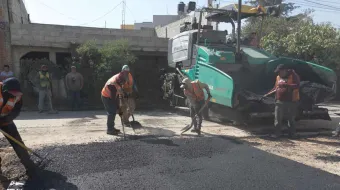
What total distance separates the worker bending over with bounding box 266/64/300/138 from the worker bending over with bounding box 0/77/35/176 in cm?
419

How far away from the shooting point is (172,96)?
27.0 ft

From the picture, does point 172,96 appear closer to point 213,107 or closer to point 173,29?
point 213,107

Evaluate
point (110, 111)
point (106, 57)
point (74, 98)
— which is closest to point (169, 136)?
point (110, 111)

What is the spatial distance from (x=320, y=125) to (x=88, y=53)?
6.94 m

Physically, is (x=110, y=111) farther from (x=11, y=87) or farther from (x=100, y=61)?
(x=100, y=61)

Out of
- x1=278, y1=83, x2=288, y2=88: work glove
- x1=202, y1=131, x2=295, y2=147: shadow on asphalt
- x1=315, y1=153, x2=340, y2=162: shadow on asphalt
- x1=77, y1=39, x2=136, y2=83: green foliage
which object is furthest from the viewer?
x1=77, y1=39, x2=136, y2=83: green foliage

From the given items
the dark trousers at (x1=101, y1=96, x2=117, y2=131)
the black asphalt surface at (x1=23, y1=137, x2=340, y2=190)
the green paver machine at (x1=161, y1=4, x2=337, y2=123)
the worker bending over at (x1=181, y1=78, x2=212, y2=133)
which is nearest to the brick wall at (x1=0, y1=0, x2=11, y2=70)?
the dark trousers at (x1=101, y1=96, x2=117, y2=131)

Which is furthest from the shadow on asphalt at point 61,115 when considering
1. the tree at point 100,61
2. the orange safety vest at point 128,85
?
the orange safety vest at point 128,85

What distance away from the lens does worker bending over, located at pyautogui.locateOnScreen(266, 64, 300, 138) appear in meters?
5.34

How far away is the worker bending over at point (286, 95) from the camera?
534 cm

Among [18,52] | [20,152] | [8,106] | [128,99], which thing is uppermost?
[18,52]

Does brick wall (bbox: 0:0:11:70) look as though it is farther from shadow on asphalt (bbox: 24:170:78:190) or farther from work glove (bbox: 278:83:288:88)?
work glove (bbox: 278:83:288:88)

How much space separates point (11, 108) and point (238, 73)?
469 centimetres

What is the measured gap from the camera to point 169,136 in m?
5.34
